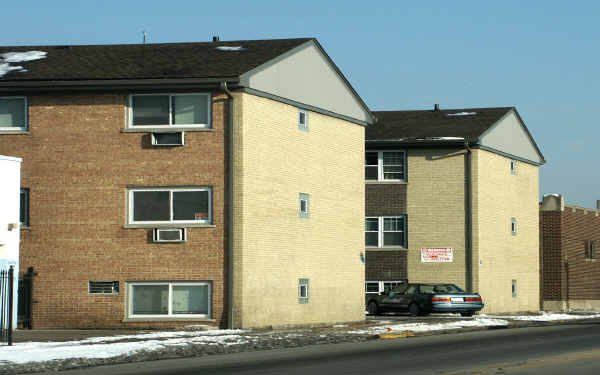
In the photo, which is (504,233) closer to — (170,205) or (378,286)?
(378,286)

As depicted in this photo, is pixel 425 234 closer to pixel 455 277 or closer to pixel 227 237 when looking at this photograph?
pixel 455 277

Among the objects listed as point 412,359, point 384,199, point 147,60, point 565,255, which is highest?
point 147,60

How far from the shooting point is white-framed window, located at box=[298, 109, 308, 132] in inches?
1353

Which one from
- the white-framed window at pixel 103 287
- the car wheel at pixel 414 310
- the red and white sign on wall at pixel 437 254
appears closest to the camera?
the white-framed window at pixel 103 287

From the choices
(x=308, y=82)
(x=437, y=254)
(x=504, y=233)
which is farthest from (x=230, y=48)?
(x=504, y=233)

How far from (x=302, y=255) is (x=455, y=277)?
14.0 metres

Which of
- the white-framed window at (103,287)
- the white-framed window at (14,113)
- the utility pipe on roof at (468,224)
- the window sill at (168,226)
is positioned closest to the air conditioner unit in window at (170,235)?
the window sill at (168,226)

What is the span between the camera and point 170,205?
3136 cm

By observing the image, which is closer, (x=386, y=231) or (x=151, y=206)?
(x=151, y=206)

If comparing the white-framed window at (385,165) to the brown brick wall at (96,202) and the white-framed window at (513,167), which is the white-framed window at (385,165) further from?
the brown brick wall at (96,202)

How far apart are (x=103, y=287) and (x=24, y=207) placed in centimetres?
336

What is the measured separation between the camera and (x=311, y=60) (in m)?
35.3

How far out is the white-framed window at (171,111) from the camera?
31.3m

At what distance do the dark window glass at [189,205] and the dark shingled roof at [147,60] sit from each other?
11.1 feet
